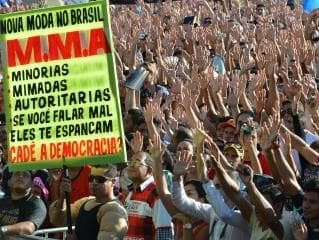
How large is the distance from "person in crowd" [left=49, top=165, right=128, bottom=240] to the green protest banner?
195mm

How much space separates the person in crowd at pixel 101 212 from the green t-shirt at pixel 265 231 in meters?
0.84

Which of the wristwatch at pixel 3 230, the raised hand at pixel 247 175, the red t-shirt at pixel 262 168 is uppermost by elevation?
the red t-shirt at pixel 262 168

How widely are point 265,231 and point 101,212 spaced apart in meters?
1.12

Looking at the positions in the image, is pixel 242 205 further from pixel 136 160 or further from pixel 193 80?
pixel 193 80

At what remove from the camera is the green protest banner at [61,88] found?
23.4 feet

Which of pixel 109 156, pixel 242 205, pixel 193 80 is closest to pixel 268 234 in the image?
pixel 242 205

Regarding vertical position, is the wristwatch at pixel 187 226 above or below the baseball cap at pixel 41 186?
below

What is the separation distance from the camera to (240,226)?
22.7 feet

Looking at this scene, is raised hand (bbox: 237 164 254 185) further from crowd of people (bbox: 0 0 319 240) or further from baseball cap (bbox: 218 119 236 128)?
baseball cap (bbox: 218 119 236 128)

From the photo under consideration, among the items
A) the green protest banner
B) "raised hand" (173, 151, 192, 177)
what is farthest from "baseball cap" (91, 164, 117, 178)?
"raised hand" (173, 151, 192, 177)

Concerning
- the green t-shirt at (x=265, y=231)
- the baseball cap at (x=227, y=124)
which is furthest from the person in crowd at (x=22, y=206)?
the baseball cap at (x=227, y=124)

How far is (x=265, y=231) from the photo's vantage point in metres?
6.62

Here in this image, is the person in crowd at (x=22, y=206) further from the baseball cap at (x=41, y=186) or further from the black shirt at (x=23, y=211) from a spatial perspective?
the baseball cap at (x=41, y=186)

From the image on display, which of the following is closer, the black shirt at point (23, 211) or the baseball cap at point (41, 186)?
the black shirt at point (23, 211)
